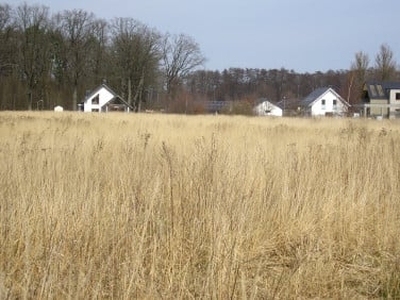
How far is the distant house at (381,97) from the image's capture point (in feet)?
206

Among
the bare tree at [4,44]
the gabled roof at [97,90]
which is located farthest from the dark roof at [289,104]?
the bare tree at [4,44]

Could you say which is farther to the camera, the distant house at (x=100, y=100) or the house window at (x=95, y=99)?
the house window at (x=95, y=99)

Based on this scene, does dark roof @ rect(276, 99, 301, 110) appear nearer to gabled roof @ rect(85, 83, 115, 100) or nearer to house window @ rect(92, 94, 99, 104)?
gabled roof @ rect(85, 83, 115, 100)

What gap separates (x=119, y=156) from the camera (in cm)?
604

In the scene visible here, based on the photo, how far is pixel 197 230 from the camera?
333 centimetres

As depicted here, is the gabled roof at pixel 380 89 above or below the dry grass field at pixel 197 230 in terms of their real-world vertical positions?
above

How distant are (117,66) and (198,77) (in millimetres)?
26522

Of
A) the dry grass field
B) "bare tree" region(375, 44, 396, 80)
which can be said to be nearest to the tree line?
"bare tree" region(375, 44, 396, 80)

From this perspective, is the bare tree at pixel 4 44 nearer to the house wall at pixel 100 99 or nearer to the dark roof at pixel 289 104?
the house wall at pixel 100 99

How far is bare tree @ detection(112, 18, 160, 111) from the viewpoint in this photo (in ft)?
212

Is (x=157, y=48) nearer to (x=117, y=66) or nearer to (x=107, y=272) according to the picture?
(x=117, y=66)

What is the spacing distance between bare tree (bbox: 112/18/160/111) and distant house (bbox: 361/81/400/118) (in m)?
31.7

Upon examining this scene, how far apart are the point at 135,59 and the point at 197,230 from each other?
63227 mm

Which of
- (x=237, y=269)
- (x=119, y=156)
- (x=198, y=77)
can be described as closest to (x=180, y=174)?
(x=119, y=156)
